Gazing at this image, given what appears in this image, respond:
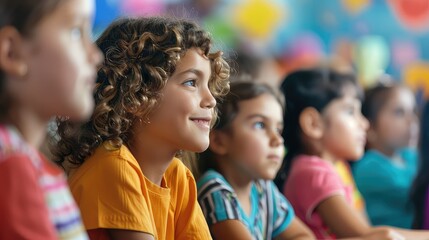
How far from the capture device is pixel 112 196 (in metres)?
1.36

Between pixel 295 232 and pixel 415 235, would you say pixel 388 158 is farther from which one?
pixel 295 232

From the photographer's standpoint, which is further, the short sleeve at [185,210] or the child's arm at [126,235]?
the short sleeve at [185,210]

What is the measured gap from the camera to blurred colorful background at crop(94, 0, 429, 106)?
15.7 feet

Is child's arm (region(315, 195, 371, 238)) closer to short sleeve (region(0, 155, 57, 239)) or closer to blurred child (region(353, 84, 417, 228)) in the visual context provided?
blurred child (region(353, 84, 417, 228))

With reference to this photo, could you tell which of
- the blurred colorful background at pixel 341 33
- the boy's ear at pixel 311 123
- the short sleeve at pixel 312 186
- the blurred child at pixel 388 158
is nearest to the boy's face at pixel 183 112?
the short sleeve at pixel 312 186

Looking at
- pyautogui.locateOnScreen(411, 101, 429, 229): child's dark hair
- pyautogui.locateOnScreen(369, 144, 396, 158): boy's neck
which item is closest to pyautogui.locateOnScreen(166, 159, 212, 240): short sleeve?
pyautogui.locateOnScreen(411, 101, 429, 229): child's dark hair

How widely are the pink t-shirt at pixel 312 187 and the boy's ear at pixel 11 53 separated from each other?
126 cm

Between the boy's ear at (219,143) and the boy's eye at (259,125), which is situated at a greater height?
the boy's eye at (259,125)

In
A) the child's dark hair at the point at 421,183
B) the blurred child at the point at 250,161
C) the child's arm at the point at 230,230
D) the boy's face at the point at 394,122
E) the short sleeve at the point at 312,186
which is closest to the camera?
the child's arm at the point at 230,230

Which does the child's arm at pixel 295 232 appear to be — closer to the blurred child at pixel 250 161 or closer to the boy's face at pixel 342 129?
A: the blurred child at pixel 250 161

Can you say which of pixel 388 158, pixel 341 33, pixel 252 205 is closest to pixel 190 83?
pixel 252 205

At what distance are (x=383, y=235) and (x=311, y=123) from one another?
455 millimetres

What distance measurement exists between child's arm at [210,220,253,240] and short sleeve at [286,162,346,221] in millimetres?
357

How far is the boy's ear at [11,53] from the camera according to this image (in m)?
0.91
